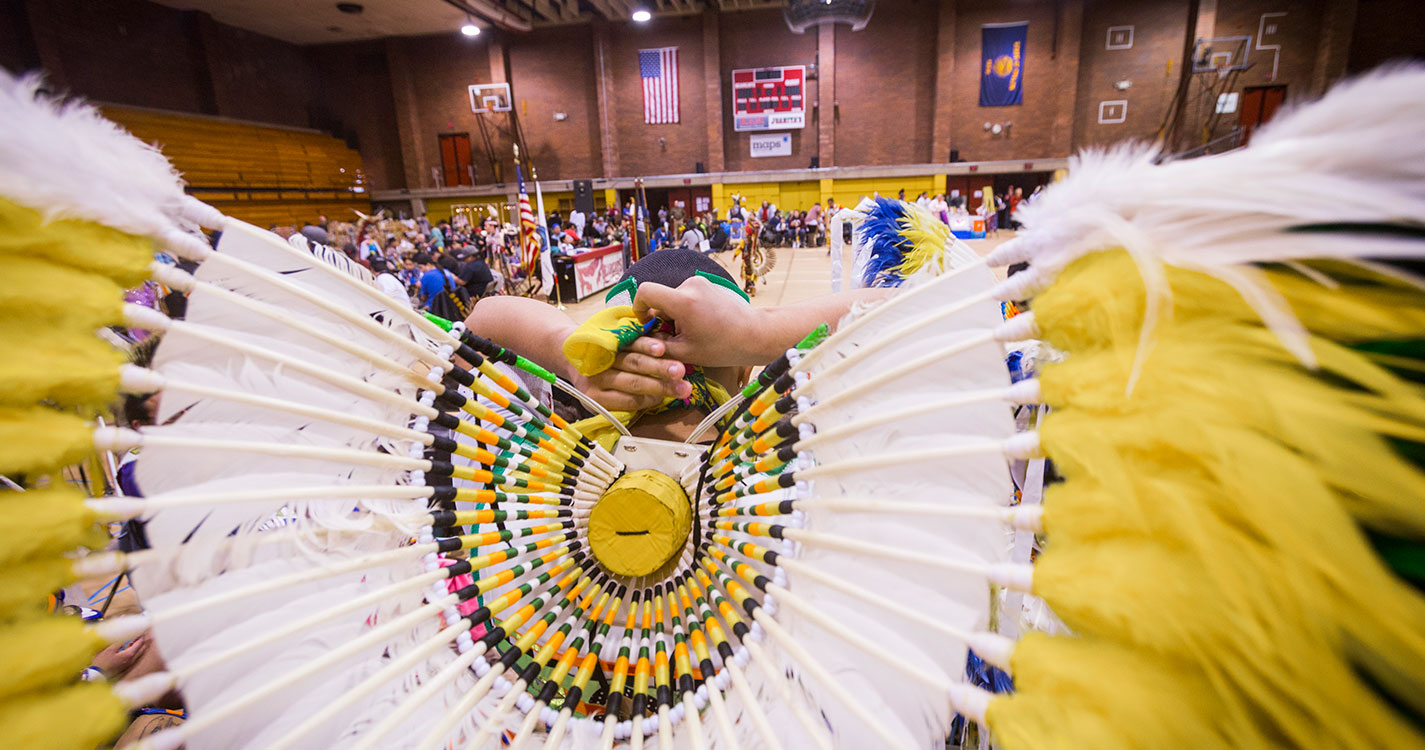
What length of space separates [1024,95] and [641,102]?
1013cm

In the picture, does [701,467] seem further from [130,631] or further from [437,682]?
[130,631]

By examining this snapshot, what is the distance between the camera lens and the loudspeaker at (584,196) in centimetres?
1493

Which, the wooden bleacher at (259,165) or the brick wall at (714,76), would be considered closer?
the wooden bleacher at (259,165)

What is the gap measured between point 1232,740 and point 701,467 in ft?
2.21

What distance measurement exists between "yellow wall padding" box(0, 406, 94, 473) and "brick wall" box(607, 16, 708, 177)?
1778cm

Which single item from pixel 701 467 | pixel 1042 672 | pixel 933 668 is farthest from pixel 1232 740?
pixel 701 467

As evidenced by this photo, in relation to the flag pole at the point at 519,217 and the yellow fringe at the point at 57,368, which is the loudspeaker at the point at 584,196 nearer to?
the flag pole at the point at 519,217

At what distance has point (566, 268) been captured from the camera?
32.3 ft

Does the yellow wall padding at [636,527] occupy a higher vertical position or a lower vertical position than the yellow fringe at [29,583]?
lower

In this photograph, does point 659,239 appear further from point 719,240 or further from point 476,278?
point 476,278

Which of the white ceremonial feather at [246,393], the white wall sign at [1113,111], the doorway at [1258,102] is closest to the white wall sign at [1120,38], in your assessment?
the white wall sign at [1113,111]

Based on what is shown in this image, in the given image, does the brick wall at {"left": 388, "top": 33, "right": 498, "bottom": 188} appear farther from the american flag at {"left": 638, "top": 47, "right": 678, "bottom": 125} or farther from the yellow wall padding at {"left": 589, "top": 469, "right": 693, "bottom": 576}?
the yellow wall padding at {"left": 589, "top": 469, "right": 693, "bottom": 576}

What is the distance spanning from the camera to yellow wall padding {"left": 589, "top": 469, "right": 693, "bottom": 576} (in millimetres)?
869

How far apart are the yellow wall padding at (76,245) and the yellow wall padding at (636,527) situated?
571 mm
